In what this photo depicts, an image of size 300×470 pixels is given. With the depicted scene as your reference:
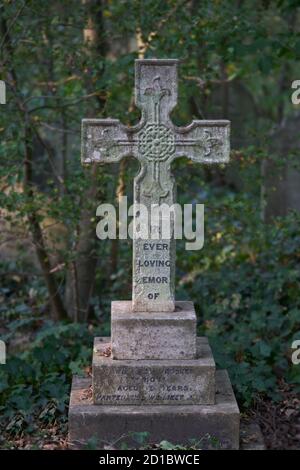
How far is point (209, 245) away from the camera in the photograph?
883 cm

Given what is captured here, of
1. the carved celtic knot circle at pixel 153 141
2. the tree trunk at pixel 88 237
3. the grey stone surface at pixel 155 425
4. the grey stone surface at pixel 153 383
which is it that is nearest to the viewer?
the grey stone surface at pixel 155 425

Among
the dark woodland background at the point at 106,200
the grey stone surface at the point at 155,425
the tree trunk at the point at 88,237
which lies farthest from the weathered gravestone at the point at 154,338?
the tree trunk at the point at 88,237

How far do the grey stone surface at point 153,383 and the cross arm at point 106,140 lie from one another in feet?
4.72

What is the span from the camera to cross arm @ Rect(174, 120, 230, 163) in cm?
610

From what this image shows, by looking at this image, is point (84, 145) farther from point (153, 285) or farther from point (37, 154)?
point (37, 154)

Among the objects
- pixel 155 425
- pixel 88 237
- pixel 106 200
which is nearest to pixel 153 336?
pixel 155 425

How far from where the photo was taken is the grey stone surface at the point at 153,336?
233 inches

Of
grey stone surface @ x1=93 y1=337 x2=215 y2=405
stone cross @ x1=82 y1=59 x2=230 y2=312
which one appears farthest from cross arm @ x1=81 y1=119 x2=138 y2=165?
grey stone surface @ x1=93 y1=337 x2=215 y2=405

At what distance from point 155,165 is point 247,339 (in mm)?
2364

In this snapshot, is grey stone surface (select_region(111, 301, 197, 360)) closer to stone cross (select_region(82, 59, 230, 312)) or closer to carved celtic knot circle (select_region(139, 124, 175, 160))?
stone cross (select_region(82, 59, 230, 312))

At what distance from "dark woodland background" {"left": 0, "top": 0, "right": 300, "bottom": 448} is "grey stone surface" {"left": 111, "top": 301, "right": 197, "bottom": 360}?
2.55 ft

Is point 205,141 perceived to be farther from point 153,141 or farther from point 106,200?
point 106,200

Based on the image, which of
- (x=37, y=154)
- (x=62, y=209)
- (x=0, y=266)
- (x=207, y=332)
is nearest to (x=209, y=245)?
(x=207, y=332)

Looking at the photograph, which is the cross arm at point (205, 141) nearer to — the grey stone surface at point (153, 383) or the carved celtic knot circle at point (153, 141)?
the carved celtic knot circle at point (153, 141)
